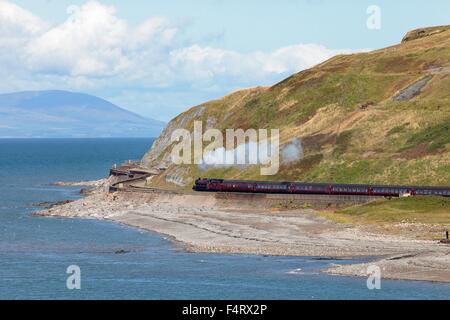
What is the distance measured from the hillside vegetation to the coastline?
595 inches

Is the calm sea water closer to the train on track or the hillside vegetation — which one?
the train on track

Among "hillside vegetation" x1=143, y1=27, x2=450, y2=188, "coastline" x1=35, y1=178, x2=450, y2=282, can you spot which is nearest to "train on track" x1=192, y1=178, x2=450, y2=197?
"coastline" x1=35, y1=178, x2=450, y2=282

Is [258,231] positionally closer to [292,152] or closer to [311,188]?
[311,188]

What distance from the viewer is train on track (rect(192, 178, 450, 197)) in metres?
128

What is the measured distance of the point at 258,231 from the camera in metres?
112

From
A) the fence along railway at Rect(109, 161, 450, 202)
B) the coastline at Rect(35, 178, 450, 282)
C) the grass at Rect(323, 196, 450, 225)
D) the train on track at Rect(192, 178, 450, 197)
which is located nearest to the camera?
the coastline at Rect(35, 178, 450, 282)

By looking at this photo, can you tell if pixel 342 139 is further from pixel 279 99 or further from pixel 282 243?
pixel 282 243

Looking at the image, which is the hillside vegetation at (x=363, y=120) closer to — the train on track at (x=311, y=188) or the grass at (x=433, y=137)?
A: the grass at (x=433, y=137)

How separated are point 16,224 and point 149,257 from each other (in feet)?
128

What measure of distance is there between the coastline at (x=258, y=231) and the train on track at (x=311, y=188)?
2.65 meters

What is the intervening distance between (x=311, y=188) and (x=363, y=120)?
100ft

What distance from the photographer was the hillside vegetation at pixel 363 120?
14450 cm

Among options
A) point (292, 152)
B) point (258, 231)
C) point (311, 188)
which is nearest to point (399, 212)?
point (258, 231)
